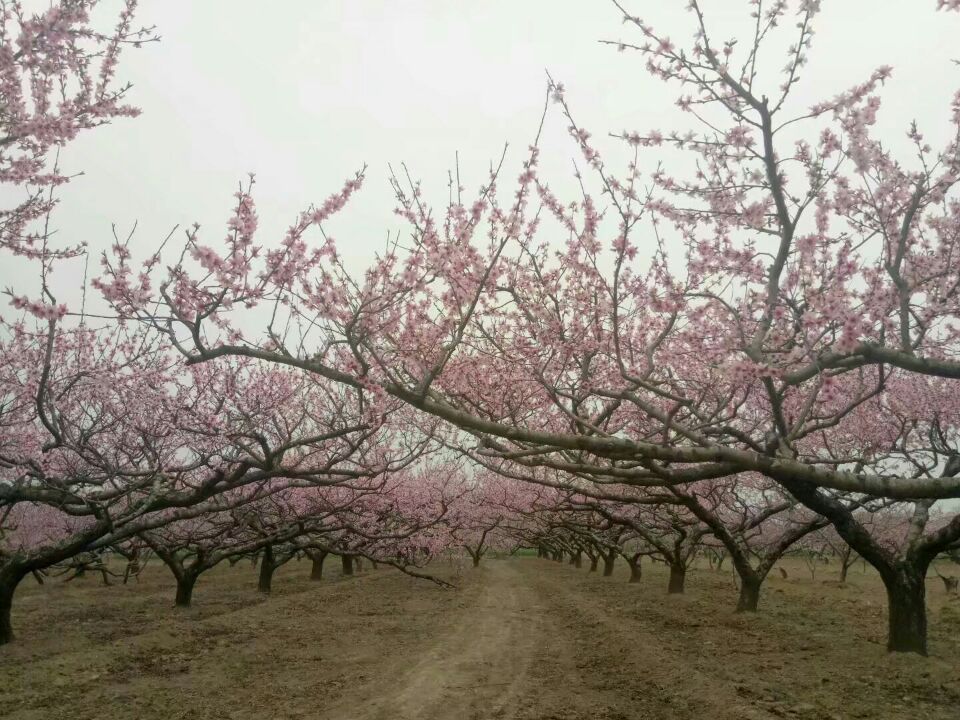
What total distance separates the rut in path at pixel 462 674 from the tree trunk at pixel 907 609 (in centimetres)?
618

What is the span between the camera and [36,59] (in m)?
6.01

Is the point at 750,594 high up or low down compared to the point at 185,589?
up

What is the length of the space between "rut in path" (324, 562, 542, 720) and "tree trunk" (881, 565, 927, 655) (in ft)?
20.3

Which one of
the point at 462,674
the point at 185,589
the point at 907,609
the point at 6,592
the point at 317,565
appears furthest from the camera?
the point at 317,565

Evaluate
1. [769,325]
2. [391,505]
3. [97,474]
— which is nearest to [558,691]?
[769,325]

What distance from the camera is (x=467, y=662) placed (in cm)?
1203

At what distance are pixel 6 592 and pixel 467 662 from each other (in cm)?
878

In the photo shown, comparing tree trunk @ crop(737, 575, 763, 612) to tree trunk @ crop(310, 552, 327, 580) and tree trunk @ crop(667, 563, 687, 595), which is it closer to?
tree trunk @ crop(667, 563, 687, 595)

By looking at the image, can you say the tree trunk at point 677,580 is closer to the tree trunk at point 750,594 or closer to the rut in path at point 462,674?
the tree trunk at point 750,594

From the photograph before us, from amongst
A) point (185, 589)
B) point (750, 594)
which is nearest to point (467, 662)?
point (750, 594)

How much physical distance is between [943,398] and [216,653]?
15811mm

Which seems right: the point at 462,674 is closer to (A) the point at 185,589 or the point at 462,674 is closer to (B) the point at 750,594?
(B) the point at 750,594

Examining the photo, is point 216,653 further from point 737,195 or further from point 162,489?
point 737,195

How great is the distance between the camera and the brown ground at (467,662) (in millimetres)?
8703
